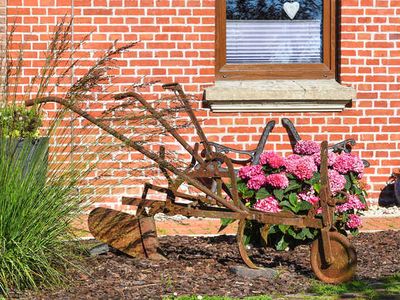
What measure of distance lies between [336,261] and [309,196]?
90 cm

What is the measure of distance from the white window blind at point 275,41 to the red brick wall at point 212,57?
41cm

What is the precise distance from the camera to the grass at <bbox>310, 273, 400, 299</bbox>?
198 inches

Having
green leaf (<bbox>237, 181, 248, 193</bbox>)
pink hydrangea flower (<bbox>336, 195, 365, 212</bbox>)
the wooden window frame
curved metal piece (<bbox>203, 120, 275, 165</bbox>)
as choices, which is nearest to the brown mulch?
pink hydrangea flower (<bbox>336, 195, 365, 212</bbox>)

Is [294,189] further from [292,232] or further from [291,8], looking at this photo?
[291,8]

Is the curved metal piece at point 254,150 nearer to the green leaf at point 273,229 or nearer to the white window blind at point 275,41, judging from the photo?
the white window blind at point 275,41

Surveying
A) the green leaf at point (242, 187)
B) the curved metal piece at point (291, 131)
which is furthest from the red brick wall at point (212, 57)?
the green leaf at point (242, 187)

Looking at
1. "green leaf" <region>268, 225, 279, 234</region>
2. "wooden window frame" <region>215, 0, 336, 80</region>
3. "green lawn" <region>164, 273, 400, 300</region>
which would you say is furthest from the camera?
"wooden window frame" <region>215, 0, 336, 80</region>

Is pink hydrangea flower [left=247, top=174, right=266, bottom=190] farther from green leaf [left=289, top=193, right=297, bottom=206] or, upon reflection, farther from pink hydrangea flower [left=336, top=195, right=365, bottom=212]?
pink hydrangea flower [left=336, top=195, right=365, bottom=212]

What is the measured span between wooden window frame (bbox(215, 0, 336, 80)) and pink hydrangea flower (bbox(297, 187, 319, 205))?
3052 millimetres

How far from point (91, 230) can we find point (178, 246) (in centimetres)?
84

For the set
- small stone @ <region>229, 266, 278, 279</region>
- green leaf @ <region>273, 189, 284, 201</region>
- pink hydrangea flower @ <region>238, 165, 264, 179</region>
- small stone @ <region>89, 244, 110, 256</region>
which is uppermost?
pink hydrangea flower @ <region>238, 165, 264, 179</region>

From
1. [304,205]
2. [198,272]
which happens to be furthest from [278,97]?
[198,272]

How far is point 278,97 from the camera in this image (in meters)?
8.73

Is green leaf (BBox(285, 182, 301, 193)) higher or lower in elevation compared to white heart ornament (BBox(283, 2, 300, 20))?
lower
